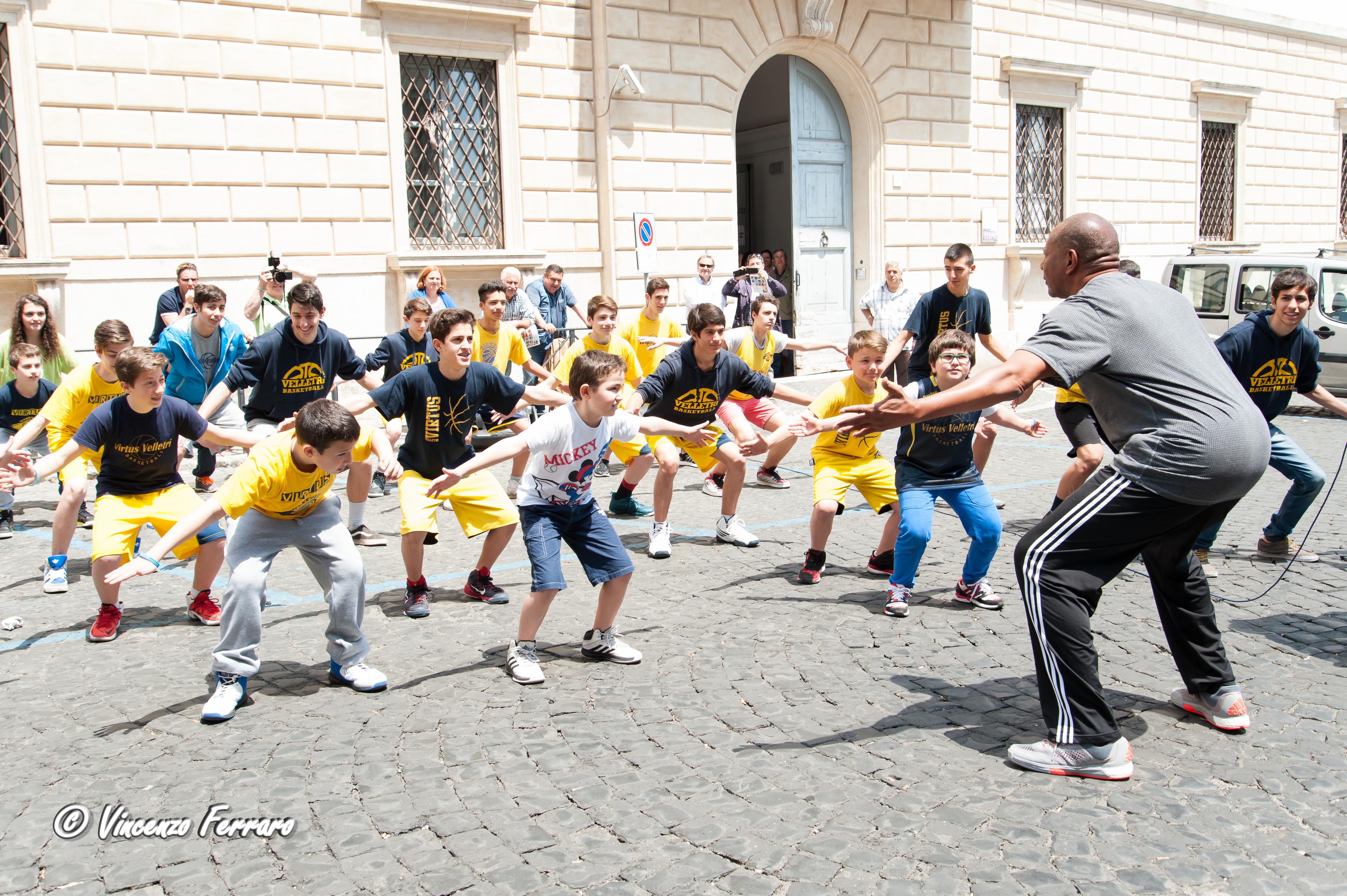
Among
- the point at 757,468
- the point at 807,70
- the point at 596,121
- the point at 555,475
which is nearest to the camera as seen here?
the point at 555,475

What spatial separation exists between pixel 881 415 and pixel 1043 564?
0.73m

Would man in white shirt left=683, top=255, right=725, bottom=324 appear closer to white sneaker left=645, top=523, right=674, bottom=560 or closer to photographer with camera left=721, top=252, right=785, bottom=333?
photographer with camera left=721, top=252, right=785, bottom=333

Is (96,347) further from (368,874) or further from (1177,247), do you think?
(1177,247)

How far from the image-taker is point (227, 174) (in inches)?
475

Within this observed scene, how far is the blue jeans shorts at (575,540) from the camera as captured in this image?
466cm

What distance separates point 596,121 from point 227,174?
4726mm

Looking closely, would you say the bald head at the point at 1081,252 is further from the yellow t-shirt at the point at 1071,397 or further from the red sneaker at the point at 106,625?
the red sneaker at the point at 106,625

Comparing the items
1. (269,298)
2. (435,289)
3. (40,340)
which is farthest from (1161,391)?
(269,298)

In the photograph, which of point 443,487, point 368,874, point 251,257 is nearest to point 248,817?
point 368,874

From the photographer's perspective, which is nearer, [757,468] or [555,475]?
[555,475]

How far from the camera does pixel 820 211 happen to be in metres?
17.0

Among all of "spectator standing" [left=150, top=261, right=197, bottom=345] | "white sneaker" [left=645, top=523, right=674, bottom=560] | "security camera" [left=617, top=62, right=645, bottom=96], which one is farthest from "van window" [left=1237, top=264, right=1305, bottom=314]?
"spectator standing" [left=150, top=261, right=197, bottom=345]

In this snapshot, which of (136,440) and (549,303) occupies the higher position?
(549,303)

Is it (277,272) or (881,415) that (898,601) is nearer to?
(881,415)
